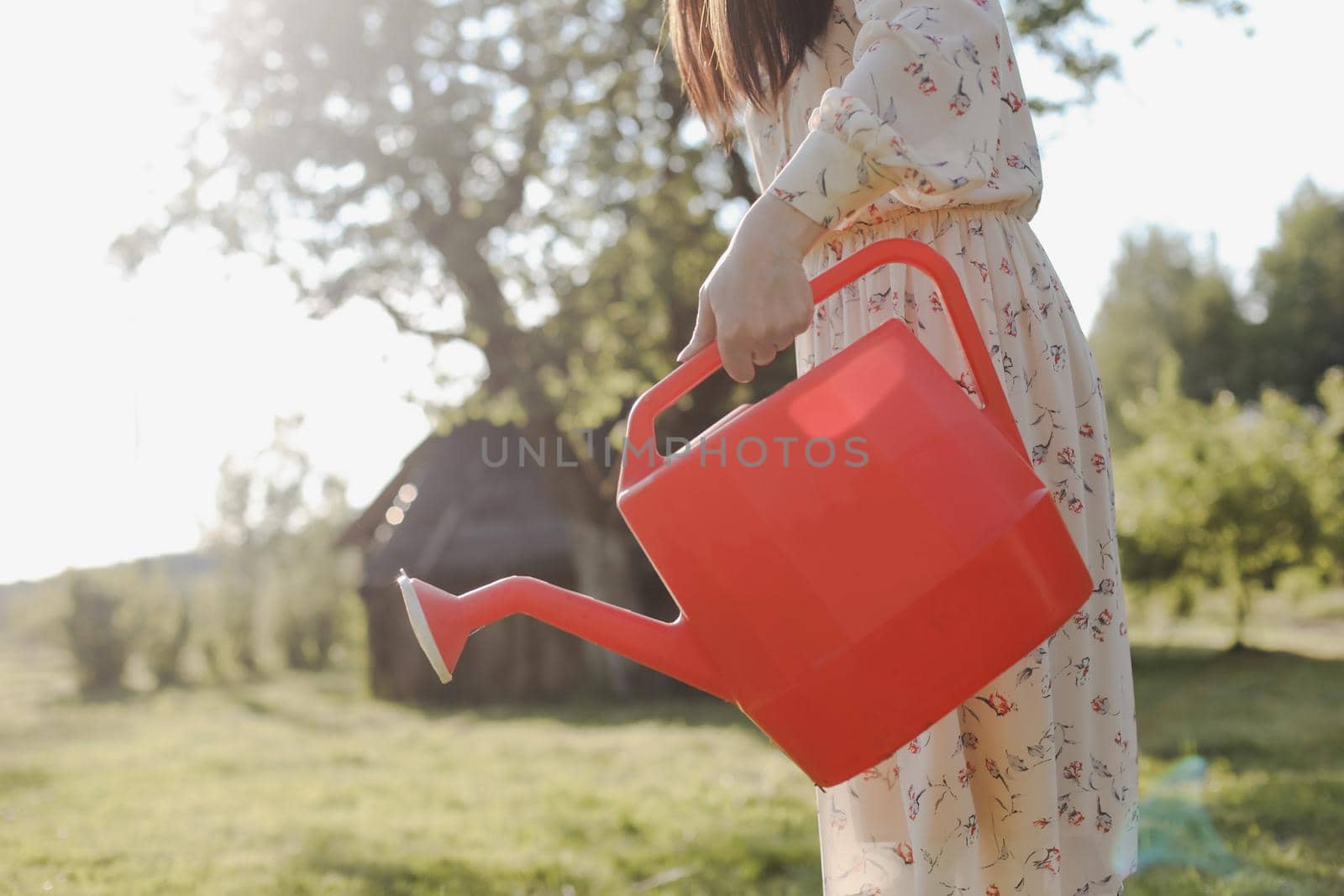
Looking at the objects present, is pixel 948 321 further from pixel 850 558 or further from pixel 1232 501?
pixel 1232 501

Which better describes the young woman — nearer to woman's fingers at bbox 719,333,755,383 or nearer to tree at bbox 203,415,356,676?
woman's fingers at bbox 719,333,755,383

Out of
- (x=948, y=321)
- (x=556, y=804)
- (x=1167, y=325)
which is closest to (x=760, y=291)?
(x=948, y=321)

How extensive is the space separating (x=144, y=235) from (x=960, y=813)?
8365 mm

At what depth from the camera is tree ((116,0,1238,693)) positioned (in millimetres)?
7258

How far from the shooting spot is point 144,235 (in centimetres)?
805

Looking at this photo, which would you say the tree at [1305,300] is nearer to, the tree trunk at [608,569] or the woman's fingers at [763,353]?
the tree trunk at [608,569]

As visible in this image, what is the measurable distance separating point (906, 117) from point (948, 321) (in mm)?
226

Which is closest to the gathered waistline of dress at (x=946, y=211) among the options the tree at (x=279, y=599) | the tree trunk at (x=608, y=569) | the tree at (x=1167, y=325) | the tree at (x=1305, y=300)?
the tree trunk at (x=608, y=569)

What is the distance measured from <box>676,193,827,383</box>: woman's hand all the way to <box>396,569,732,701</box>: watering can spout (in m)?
0.25

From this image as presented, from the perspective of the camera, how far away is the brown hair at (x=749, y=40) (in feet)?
3.92

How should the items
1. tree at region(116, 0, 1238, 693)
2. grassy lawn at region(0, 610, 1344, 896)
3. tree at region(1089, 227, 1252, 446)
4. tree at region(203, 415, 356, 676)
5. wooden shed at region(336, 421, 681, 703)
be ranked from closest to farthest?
grassy lawn at region(0, 610, 1344, 896) < tree at region(116, 0, 1238, 693) < wooden shed at region(336, 421, 681, 703) < tree at region(203, 415, 356, 676) < tree at region(1089, 227, 1252, 446)

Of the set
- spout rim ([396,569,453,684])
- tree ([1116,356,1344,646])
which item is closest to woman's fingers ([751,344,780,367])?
spout rim ([396,569,453,684])

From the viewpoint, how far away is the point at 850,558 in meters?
0.93

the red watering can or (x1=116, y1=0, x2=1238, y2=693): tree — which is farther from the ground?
(x1=116, y1=0, x2=1238, y2=693): tree
